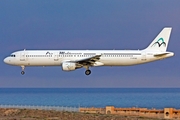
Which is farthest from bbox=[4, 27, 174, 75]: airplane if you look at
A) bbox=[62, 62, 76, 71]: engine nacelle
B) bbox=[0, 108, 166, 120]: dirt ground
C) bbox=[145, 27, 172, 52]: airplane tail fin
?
bbox=[0, 108, 166, 120]: dirt ground

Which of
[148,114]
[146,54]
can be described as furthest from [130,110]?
[146,54]

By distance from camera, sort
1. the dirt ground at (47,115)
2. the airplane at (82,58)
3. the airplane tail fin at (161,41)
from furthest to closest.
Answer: the airplane tail fin at (161,41) → the airplane at (82,58) → the dirt ground at (47,115)

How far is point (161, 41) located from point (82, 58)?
1183 centimetres

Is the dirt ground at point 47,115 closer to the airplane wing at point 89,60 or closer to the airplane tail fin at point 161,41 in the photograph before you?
the airplane wing at point 89,60

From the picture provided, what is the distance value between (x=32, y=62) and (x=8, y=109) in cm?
971

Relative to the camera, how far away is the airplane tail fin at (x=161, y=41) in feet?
264

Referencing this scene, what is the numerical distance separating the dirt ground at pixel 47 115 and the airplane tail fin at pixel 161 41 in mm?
12181

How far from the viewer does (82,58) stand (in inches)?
3046

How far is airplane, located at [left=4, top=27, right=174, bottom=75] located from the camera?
76.3m

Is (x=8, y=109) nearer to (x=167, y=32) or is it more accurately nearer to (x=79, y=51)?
(x=79, y=51)

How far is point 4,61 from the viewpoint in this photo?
80.2 m

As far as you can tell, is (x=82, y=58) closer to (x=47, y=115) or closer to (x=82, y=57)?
(x=82, y=57)

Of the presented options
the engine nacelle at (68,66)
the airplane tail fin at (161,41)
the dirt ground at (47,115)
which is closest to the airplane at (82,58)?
the engine nacelle at (68,66)

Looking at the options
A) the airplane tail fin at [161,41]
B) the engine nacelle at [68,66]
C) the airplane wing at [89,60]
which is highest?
the airplane tail fin at [161,41]
